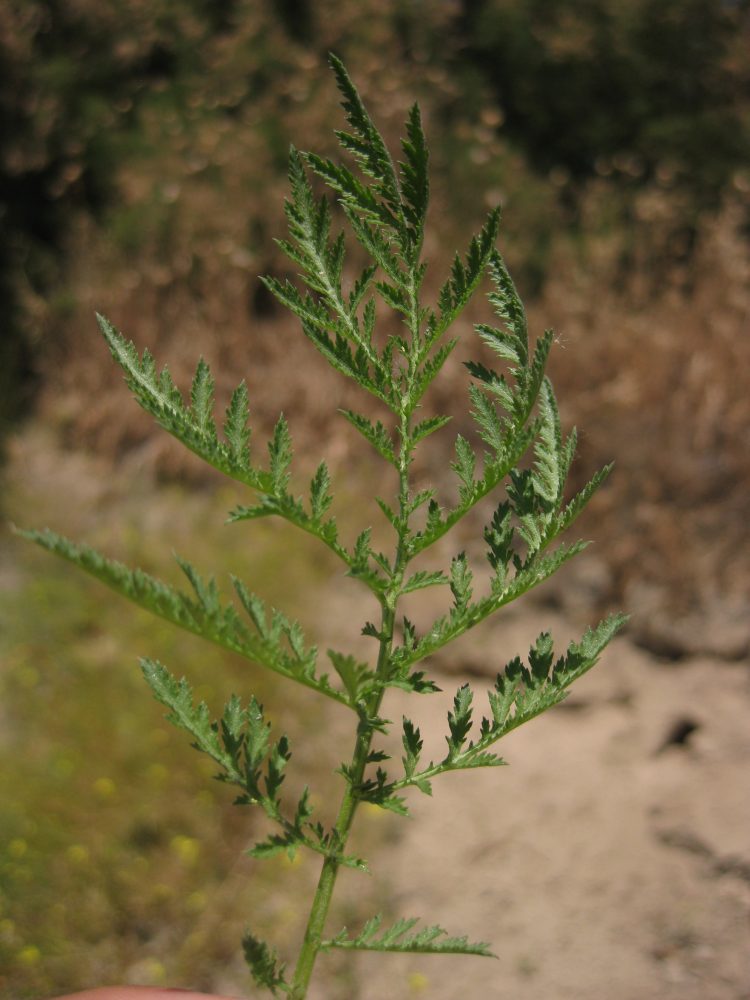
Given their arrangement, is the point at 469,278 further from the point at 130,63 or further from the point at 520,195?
the point at 130,63

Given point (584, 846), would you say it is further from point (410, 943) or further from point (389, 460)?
point (389, 460)

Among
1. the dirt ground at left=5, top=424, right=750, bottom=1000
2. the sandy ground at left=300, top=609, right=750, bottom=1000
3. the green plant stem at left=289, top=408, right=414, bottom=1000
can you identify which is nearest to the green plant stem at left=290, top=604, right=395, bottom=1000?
the green plant stem at left=289, top=408, right=414, bottom=1000

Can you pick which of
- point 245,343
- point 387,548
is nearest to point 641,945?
point 387,548

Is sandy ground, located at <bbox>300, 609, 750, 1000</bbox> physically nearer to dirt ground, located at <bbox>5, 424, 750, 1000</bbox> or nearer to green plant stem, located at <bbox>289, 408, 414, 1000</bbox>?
dirt ground, located at <bbox>5, 424, 750, 1000</bbox>

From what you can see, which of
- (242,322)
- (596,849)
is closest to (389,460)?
(596,849)

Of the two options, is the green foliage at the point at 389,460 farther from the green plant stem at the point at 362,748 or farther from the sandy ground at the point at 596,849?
the sandy ground at the point at 596,849

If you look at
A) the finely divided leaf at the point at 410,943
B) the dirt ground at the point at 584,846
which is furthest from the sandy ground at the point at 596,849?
the finely divided leaf at the point at 410,943
